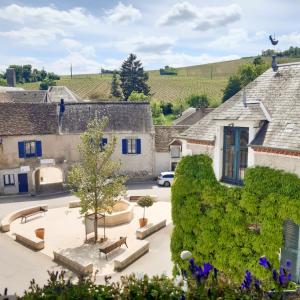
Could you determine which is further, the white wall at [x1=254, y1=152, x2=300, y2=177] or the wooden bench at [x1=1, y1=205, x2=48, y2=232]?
the wooden bench at [x1=1, y1=205, x2=48, y2=232]

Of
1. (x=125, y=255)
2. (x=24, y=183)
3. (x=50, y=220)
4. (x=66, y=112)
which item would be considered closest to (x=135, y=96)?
(x=66, y=112)

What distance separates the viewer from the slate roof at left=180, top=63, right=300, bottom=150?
1070 centimetres

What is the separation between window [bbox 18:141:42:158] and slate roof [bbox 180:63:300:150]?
1966 cm

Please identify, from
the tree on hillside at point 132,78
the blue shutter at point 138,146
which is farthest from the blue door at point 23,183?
the tree on hillside at point 132,78

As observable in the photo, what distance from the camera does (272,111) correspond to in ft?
39.0

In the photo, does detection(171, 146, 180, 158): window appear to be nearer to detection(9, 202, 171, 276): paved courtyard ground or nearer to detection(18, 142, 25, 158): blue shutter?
detection(9, 202, 171, 276): paved courtyard ground

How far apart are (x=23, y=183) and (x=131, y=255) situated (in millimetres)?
16564

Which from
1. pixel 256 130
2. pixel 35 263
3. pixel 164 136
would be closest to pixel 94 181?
pixel 35 263

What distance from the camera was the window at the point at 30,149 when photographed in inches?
1136

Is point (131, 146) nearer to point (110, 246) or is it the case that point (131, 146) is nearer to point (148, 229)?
point (148, 229)

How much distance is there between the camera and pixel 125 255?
55.3ft

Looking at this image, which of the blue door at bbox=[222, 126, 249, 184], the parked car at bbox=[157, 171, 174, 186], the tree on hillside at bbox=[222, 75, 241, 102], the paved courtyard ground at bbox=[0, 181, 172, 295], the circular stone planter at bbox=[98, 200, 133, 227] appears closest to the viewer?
the blue door at bbox=[222, 126, 249, 184]

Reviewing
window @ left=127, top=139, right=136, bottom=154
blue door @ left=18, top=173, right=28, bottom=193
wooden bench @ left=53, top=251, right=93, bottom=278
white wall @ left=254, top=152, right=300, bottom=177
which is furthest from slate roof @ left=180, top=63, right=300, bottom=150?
blue door @ left=18, top=173, right=28, bottom=193

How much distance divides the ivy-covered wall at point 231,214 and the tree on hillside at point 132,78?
69720 mm
